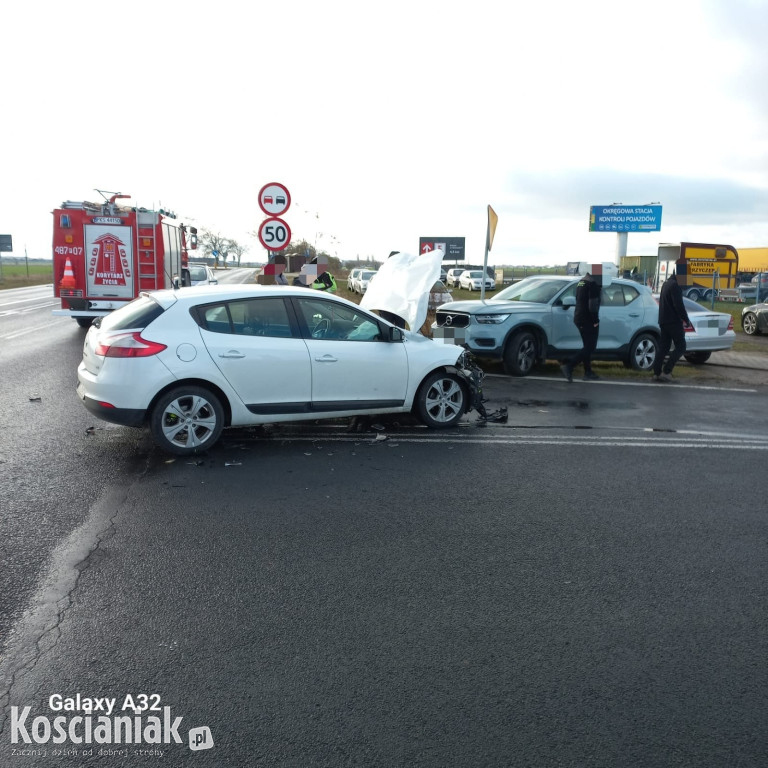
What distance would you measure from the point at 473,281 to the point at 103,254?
120 feet

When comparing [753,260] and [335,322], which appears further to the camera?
[753,260]

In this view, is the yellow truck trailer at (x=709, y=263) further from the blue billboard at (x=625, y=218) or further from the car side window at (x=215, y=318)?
the car side window at (x=215, y=318)

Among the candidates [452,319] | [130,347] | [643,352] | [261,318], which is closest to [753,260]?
[643,352]

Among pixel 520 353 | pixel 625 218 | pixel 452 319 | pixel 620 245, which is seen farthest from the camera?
pixel 625 218

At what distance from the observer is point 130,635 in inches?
144

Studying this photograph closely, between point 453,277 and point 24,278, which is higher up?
point 453,277

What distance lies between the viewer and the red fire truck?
653 inches

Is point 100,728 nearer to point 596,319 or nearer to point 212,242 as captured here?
point 596,319

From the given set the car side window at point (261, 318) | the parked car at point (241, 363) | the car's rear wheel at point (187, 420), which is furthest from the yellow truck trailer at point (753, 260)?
the car's rear wheel at point (187, 420)

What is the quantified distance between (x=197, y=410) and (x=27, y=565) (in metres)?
2.77

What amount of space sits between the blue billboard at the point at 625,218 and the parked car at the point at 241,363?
43.6 m

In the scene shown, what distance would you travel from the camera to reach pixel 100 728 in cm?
296

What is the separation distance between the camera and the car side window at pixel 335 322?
7.61 meters

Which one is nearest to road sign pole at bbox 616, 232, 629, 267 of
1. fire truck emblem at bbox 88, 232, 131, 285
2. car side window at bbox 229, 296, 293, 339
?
fire truck emblem at bbox 88, 232, 131, 285
